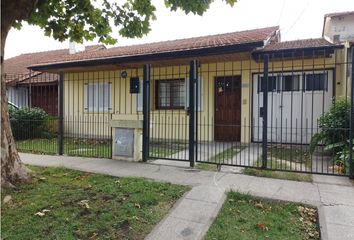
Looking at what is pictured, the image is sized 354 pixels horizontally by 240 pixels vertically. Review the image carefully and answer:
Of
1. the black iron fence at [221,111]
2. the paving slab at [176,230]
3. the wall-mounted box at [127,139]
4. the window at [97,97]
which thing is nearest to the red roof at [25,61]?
the window at [97,97]

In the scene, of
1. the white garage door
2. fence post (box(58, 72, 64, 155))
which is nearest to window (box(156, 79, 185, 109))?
the white garage door

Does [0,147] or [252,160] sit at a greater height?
[0,147]

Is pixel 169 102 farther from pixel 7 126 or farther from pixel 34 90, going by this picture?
pixel 34 90

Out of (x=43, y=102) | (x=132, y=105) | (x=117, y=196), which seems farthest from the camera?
(x=43, y=102)

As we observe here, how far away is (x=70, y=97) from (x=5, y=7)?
1013cm

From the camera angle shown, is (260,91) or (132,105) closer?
(260,91)

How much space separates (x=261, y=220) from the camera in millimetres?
4020

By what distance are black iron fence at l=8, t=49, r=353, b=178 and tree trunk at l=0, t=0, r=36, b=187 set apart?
8.71ft

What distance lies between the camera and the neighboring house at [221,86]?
957cm

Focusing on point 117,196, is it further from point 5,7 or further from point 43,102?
point 43,102

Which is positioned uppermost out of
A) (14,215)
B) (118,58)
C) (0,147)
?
(118,58)

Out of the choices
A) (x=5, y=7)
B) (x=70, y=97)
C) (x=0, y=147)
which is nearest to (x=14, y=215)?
(x=0, y=147)

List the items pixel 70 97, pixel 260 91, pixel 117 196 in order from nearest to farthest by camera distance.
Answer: pixel 117 196 < pixel 260 91 < pixel 70 97

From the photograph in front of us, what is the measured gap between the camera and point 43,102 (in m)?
16.5
